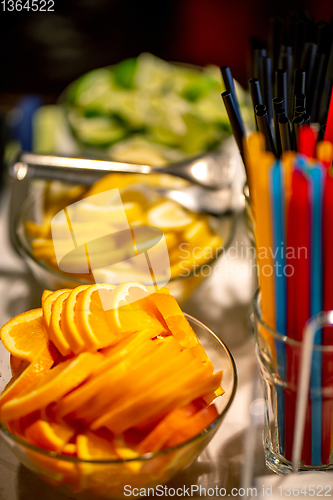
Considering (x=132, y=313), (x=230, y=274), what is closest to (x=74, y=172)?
(x=230, y=274)

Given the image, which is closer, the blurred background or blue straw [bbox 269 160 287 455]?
blue straw [bbox 269 160 287 455]

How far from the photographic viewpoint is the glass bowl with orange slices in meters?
0.34

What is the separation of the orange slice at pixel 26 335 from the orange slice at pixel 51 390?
4 centimetres

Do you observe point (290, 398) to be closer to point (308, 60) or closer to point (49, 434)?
point (49, 434)

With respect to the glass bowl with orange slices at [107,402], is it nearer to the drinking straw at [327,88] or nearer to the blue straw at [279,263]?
the blue straw at [279,263]

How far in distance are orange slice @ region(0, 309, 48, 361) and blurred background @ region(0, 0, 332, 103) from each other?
4.41 ft

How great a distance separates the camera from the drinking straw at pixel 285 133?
14.5 inches

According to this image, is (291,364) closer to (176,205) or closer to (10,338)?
(10,338)

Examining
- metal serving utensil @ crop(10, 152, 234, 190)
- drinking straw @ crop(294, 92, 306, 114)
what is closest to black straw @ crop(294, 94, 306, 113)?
drinking straw @ crop(294, 92, 306, 114)

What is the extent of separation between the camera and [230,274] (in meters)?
0.68

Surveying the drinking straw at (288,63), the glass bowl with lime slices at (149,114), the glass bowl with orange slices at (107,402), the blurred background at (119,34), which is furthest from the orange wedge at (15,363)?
the blurred background at (119,34)

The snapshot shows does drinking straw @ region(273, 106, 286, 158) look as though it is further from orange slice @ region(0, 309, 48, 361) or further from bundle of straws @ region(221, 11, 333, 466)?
orange slice @ region(0, 309, 48, 361)

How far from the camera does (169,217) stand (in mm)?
653

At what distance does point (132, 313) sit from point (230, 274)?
1.00ft
